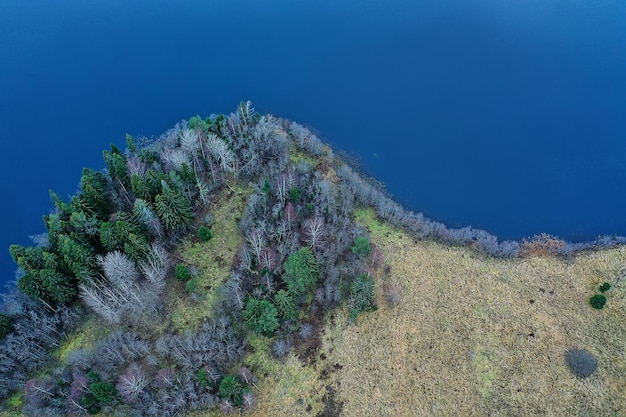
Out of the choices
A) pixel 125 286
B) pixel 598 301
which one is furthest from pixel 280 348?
pixel 598 301

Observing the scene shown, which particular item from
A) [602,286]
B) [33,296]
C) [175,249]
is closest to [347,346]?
[175,249]

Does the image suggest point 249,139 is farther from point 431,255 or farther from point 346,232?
point 431,255

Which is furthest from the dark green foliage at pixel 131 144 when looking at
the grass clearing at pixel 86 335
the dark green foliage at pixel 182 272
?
the grass clearing at pixel 86 335

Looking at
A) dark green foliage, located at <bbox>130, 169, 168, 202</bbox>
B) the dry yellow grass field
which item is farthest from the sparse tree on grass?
dark green foliage, located at <bbox>130, 169, 168, 202</bbox>

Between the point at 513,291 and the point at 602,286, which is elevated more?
the point at 602,286

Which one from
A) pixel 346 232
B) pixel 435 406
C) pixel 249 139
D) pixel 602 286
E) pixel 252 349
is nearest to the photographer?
pixel 435 406

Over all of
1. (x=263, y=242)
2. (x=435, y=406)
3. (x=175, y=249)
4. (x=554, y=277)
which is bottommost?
(x=435, y=406)

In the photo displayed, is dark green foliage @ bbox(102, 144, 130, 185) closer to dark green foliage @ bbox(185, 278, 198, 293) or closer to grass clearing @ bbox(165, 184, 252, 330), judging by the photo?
grass clearing @ bbox(165, 184, 252, 330)
